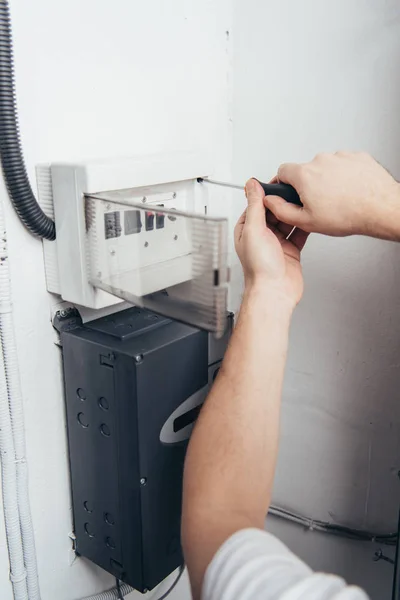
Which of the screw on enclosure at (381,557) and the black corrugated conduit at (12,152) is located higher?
the black corrugated conduit at (12,152)

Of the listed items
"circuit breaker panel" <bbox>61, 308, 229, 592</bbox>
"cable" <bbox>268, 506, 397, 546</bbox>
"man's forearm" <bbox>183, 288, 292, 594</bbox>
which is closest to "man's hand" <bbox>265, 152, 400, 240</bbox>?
"man's forearm" <bbox>183, 288, 292, 594</bbox>

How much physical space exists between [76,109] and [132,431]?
455mm

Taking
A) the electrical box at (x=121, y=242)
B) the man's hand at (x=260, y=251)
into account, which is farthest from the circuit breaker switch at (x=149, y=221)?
the man's hand at (x=260, y=251)

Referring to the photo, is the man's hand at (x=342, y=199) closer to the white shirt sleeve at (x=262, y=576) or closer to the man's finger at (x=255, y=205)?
the man's finger at (x=255, y=205)

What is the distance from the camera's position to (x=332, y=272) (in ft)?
3.23

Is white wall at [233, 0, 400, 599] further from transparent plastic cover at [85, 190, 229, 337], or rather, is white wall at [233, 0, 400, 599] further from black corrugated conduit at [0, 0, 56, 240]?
black corrugated conduit at [0, 0, 56, 240]

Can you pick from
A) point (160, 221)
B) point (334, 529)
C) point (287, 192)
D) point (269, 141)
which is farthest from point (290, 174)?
point (334, 529)

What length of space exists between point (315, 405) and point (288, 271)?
1.27ft

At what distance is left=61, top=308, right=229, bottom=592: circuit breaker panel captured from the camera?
75 centimetres

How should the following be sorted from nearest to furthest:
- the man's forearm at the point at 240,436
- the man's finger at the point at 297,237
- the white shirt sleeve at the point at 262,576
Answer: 1. the white shirt sleeve at the point at 262,576
2. the man's forearm at the point at 240,436
3. the man's finger at the point at 297,237

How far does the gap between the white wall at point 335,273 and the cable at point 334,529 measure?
0.05ft

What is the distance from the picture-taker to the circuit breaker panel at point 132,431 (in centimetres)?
75

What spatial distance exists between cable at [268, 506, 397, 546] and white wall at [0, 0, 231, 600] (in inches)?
15.6

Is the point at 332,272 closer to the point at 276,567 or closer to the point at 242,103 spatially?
the point at 242,103
